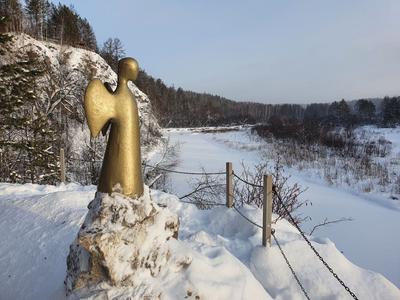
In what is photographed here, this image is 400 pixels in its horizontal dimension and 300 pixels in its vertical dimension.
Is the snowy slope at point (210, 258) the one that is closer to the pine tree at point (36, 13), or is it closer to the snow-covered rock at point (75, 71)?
the snow-covered rock at point (75, 71)

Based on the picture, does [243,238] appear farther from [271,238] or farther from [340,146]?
[340,146]

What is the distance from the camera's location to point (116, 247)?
2.38 meters

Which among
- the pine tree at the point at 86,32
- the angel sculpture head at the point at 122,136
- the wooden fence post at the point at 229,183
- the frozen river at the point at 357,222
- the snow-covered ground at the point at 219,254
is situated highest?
the pine tree at the point at 86,32

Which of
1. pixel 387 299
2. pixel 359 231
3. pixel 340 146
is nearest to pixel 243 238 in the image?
pixel 387 299

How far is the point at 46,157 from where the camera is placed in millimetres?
12016

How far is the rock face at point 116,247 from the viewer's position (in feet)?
7.72

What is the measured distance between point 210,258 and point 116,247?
0.93 m

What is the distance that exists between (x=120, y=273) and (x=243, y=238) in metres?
2.84

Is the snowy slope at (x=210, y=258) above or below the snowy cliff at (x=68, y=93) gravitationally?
below

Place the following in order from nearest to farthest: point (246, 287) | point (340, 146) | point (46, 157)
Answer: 1. point (246, 287)
2. point (46, 157)
3. point (340, 146)

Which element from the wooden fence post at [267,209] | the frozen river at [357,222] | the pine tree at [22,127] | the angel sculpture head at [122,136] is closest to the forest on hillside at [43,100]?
the pine tree at [22,127]

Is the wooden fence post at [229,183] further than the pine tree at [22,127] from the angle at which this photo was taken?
No

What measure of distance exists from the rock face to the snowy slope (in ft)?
0.61

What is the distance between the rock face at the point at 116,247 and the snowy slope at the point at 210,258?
187 millimetres
